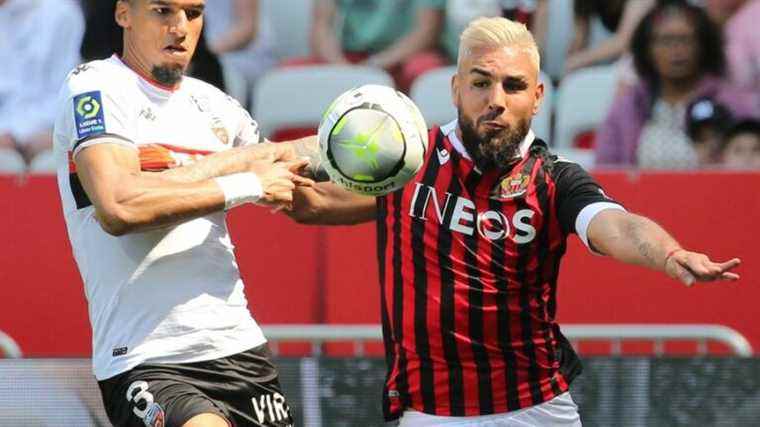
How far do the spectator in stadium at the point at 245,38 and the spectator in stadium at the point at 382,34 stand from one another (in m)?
0.25

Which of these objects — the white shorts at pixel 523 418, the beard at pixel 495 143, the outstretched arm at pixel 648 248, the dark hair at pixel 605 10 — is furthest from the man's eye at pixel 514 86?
the dark hair at pixel 605 10

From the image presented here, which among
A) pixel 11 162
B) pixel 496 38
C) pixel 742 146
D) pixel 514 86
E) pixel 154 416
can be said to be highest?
pixel 496 38

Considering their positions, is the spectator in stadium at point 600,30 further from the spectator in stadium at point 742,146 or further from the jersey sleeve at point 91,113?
the jersey sleeve at point 91,113

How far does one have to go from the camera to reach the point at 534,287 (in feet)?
19.4

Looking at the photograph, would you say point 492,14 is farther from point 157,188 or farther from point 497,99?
point 157,188

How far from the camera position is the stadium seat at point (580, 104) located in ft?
33.7

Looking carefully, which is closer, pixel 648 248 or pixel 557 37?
pixel 648 248

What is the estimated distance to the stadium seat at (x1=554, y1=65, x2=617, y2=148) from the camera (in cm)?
1026

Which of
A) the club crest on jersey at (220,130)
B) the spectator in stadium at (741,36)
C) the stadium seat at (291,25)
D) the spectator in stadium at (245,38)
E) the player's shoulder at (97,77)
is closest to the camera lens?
the player's shoulder at (97,77)

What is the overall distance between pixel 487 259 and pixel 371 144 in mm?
659

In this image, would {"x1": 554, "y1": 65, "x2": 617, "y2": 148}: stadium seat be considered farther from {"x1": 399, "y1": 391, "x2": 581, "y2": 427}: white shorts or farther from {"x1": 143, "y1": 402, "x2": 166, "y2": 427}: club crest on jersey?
{"x1": 143, "y1": 402, "x2": 166, "y2": 427}: club crest on jersey

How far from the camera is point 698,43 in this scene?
9875 millimetres

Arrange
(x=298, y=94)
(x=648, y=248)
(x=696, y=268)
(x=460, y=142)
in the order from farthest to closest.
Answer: (x=298, y=94), (x=460, y=142), (x=648, y=248), (x=696, y=268)

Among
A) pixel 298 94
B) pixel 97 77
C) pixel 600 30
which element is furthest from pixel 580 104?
Result: pixel 97 77
